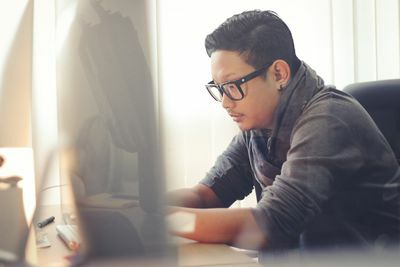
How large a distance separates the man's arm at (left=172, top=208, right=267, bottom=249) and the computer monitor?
0.12 meters

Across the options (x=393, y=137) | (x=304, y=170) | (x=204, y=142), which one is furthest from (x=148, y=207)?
(x=393, y=137)

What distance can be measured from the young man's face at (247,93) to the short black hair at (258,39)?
0.01 meters

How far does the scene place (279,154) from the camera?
69cm

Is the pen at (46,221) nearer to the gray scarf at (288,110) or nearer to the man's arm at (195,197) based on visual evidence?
the man's arm at (195,197)

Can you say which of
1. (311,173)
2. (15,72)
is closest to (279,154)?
(311,173)

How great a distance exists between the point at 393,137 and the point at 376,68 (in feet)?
0.67

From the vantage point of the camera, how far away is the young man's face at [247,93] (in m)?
0.65

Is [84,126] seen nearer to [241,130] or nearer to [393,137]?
[241,130]

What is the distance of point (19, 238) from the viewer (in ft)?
1.81

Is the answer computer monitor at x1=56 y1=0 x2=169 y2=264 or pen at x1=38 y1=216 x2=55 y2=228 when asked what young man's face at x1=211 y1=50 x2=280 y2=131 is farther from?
pen at x1=38 y1=216 x2=55 y2=228

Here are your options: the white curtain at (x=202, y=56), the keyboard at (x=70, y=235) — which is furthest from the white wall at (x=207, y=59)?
the keyboard at (x=70, y=235)

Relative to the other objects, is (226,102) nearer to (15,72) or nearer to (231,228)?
(231,228)

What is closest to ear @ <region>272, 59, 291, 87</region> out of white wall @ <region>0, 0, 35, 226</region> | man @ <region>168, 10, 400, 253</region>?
man @ <region>168, 10, 400, 253</region>

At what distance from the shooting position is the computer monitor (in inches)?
19.8
